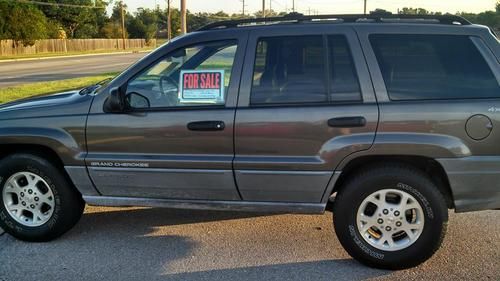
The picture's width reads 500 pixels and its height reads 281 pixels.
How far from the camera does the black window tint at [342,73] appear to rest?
144 inches

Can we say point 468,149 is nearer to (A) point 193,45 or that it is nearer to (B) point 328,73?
(B) point 328,73

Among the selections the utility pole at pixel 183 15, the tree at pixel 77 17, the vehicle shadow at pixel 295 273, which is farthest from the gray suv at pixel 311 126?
the tree at pixel 77 17

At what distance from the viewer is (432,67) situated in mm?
3643

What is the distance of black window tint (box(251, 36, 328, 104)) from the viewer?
370 cm

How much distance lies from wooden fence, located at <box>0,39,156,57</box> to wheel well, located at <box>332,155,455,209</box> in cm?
5057

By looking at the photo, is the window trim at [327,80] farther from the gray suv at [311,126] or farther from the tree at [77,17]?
the tree at [77,17]

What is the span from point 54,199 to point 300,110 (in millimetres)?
2197

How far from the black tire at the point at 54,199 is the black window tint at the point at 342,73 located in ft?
7.57

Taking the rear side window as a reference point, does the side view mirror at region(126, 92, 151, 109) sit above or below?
below

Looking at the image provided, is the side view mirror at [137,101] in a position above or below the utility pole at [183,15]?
below

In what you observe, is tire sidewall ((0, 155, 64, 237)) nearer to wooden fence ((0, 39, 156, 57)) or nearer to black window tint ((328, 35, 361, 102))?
black window tint ((328, 35, 361, 102))

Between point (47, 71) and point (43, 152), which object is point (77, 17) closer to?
point (47, 71)

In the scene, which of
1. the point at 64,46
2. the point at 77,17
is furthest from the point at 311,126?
the point at 77,17

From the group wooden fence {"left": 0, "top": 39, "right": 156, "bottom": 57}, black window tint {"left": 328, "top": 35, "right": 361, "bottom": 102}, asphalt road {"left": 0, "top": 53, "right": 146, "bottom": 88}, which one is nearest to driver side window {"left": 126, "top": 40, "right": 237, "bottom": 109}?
black window tint {"left": 328, "top": 35, "right": 361, "bottom": 102}
